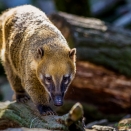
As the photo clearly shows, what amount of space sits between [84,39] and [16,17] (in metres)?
1.88

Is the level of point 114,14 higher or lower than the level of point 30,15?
lower

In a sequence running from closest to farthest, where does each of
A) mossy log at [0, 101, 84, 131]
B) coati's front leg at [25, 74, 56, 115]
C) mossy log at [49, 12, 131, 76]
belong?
mossy log at [0, 101, 84, 131]
coati's front leg at [25, 74, 56, 115]
mossy log at [49, 12, 131, 76]

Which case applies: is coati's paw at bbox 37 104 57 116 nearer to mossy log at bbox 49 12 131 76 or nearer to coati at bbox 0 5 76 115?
coati at bbox 0 5 76 115

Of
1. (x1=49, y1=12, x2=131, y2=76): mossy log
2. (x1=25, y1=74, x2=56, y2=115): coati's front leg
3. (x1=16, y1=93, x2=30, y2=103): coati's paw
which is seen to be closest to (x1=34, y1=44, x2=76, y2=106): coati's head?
(x1=25, y1=74, x2=56, y2=115): coati's front leg

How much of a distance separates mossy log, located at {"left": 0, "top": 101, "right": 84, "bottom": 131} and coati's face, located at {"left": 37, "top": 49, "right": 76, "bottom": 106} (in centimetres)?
27

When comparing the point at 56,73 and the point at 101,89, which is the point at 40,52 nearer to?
the point at 56,73

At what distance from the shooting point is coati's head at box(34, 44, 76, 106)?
527cm

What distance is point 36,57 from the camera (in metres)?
5.69

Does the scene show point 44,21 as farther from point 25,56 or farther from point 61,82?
point 61,82

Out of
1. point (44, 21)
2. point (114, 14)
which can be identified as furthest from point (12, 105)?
point (114, 14)

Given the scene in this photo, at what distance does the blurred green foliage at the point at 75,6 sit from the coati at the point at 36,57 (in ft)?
14.0

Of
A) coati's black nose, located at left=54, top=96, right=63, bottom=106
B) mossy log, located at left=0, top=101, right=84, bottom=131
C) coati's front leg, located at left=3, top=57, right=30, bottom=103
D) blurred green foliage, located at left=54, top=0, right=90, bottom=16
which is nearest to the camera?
mossy log, located at left=0, top=101, right=84, bottom=131

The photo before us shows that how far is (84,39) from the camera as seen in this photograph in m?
8.30

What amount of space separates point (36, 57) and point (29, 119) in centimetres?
85
